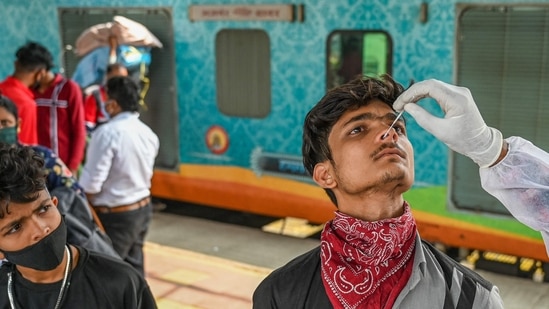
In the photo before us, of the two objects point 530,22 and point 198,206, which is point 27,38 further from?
point 530,22

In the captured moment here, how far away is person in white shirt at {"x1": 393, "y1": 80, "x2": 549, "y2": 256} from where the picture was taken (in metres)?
1.78

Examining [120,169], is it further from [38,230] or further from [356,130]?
[356,130]

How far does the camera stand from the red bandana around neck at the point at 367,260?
183cm

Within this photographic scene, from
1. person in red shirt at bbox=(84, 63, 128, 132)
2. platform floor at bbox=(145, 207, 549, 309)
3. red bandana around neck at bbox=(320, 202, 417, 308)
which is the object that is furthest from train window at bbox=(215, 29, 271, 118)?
red bandana around neck at bbox=(320, 202, 417, 308)

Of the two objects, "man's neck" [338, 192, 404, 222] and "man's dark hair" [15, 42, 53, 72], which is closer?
"man's neck" [338, 192, 404, 222]

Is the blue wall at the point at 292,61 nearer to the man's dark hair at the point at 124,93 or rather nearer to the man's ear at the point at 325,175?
the man's dark hair at the point at 124,93

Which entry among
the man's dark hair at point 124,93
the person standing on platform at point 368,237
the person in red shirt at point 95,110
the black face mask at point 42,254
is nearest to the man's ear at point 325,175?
the person standing on platform at point 368,237

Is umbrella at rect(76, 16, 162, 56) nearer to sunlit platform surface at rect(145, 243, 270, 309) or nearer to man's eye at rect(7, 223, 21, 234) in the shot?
sunlit platform surface at rect(145, 243, 270, 309)

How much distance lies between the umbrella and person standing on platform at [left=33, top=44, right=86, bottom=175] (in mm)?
1582

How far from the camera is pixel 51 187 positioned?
9.95ft

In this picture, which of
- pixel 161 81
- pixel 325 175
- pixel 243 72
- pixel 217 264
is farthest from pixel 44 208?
pixel 161 81

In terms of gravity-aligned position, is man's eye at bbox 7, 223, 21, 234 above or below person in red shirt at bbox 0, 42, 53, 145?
below

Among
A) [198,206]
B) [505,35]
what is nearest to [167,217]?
[198,206]

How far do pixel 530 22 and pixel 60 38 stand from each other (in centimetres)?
514
